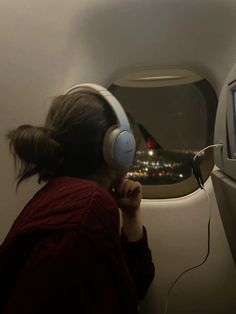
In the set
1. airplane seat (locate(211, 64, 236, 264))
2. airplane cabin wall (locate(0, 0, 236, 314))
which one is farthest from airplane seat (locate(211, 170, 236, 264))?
airplane cabin wall (locate(0, 0, 236, 314))

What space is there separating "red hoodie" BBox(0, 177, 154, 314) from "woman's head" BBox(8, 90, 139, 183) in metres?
0.08

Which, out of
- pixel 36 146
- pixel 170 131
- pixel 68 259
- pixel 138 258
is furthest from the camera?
pixel 170 131

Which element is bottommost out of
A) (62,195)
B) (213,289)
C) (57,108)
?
(213,289)

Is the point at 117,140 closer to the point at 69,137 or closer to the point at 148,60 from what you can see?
the point at 69,137

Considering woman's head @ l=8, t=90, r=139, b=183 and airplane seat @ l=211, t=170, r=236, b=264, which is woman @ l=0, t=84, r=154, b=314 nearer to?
woman's head @ l=8, t=90, r=139, b=183

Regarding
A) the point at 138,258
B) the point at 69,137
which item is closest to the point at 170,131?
the point at 138,258

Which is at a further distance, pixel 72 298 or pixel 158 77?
pixel 158 77

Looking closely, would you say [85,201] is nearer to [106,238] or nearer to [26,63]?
[106,238]

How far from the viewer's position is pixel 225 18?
110 centimetres

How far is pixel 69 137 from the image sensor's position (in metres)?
0.84

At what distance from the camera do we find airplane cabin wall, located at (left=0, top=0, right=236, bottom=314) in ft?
3.70

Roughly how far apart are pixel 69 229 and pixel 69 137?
241mm

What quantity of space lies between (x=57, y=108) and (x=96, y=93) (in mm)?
98

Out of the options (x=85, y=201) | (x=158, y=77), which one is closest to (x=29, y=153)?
(x=85, y=201)
